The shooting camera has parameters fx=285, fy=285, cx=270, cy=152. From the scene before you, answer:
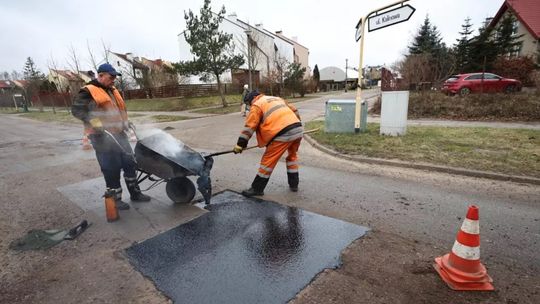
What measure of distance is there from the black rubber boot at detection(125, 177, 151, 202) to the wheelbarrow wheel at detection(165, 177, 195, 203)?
0.46 metres

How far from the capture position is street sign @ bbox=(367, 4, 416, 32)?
20.2ft

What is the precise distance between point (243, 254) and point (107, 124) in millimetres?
2568

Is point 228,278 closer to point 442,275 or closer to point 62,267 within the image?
point 62,267

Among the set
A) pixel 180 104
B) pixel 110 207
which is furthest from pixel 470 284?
pixel 180 104

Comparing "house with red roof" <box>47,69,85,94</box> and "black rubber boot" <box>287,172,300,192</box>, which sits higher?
"house with red roof" <box>47,69,85,94</box>

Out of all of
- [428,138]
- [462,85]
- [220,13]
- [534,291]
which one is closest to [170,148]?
[534,291]

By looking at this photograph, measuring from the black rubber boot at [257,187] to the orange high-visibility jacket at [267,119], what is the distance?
0.61m

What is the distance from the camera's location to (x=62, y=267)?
8.88 feet

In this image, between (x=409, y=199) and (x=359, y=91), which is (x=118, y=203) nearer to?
(x=409, y=199)

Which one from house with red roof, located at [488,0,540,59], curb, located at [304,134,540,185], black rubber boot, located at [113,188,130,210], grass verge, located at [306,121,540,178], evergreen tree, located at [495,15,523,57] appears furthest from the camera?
house with red roof, located at [488,0,540,59]

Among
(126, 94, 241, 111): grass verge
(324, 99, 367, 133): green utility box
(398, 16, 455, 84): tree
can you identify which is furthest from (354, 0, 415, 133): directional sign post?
(126, 94, 241, 111): grass verge

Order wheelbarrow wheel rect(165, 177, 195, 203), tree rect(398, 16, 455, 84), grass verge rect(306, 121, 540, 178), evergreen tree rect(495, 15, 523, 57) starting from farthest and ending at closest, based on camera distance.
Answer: evergreen tree rect(495, 15, 523, 57) → tree rect(398, 16, 455, 84) → grass verge rect(306, 121, 540, 178) → wheelbarrow wheel rect(165, 177, 195, 203)

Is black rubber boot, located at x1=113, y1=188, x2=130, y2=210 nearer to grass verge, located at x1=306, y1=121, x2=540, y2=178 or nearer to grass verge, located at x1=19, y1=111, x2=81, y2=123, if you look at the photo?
grass verge, located at x1=306, y1=121, x2=540, y2=178

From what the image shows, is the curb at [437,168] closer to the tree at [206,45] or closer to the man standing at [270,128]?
the man standing at [270,128]
